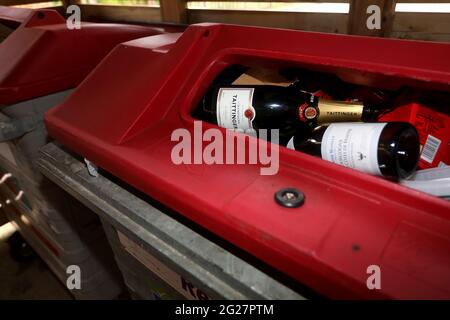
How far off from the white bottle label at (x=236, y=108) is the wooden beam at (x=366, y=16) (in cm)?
76

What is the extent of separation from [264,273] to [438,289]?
0.73 feet

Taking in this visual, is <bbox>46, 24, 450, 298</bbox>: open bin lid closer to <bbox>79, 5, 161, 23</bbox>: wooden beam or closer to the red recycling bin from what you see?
the red recycling bin

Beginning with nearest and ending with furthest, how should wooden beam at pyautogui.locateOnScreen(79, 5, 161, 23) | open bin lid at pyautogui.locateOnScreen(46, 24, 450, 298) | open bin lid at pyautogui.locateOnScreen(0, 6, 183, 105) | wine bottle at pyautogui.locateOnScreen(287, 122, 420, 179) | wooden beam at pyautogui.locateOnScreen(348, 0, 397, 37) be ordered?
1. open bin lid at pyautogui.locateOnScreen(46, 24, 450, 298)
2. wine bottle at pyautogui.locateOnScreen(287, 122, 420, 179)
3. open bin lid at pyautogui.locateOnScreen(0, 6, 183, 105)
4. wooden beam at pyautogui.locateOnScreen(348, 0, 397, 37)
5. wooden beam at pyautogui.locateOnScreen(79, 5, 161, 23)

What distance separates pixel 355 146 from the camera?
52 cm

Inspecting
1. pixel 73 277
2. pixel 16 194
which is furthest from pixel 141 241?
pixel 16 194

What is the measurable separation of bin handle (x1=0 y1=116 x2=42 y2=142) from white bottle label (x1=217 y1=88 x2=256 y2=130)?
66 cm

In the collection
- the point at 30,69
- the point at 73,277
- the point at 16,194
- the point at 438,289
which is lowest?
the point at 73,277

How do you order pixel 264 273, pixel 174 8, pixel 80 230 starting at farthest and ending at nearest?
pixel 174 8
pixel 80 230
pixel 264 273

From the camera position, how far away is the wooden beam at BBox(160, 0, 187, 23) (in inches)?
66.1

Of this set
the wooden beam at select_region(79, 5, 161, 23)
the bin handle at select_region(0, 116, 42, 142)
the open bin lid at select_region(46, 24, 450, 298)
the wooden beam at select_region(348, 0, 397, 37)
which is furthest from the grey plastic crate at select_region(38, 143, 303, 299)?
the wooden beam at select_region(79, 5, 161, 23)

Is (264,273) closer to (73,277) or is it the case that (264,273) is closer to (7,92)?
(7,92)

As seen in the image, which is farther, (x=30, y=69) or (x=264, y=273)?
(x=30, y=69)
